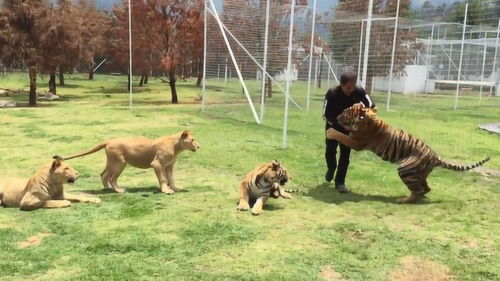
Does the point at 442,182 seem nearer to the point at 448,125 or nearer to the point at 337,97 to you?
the point at 337,97

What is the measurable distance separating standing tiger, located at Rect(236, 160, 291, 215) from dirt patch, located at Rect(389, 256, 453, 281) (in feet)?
5.86

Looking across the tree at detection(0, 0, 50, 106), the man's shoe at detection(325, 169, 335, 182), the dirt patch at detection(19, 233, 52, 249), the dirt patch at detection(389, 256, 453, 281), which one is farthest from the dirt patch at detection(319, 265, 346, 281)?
the tree at detection(0, 0, 50, 106)

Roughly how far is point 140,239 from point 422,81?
61.1 feet

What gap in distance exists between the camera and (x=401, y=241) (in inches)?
183

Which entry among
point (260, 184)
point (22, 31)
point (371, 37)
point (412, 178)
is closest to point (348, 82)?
point (412, 178)

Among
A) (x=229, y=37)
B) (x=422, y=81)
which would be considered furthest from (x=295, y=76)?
(x=422, y=81)

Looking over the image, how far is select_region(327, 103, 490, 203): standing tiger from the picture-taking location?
233 inches

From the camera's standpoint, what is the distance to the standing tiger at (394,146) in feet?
19.4

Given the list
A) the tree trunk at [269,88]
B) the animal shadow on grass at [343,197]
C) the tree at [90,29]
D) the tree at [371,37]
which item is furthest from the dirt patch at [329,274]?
the tree at [90,29]

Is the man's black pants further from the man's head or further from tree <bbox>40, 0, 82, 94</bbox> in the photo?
tree <bbox>40, 0, 82, 94</bbox>

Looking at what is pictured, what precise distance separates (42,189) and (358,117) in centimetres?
371

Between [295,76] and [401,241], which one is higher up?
[295,76]

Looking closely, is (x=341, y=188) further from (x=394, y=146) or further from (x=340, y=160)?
(x=394, y=146)

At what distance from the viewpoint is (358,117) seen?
234 inches
